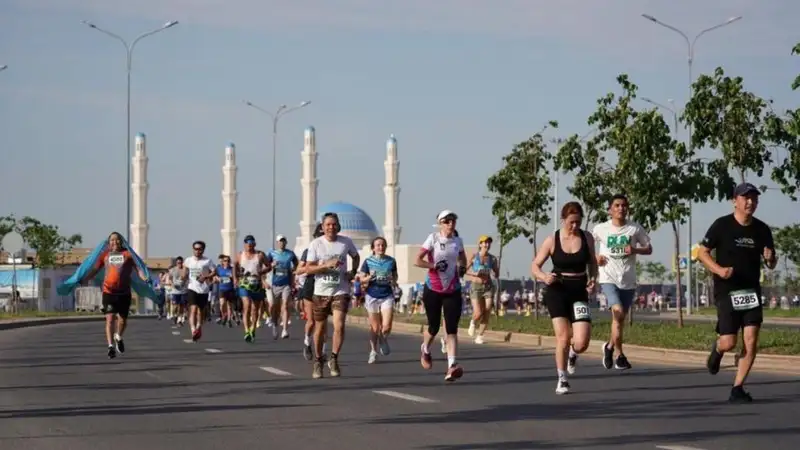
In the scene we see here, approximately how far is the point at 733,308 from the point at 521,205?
32.0 meters

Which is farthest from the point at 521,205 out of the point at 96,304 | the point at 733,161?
the point at 96,304

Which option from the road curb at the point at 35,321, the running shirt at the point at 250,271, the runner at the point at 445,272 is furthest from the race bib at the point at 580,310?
the road curb at the point at 35,321

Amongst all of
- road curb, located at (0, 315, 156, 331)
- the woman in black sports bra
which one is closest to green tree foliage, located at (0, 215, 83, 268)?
road curb, located at (0, 315, 156, 331)

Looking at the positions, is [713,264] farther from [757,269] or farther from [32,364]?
[32,364]

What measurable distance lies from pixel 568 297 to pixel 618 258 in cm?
379

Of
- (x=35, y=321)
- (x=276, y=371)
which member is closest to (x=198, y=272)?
(x=276, y=371)

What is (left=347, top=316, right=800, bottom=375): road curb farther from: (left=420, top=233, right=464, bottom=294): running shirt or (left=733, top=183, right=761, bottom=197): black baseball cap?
(left=733, top=183, right=761, bottom=197): black baseball cap

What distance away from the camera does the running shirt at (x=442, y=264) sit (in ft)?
55.0

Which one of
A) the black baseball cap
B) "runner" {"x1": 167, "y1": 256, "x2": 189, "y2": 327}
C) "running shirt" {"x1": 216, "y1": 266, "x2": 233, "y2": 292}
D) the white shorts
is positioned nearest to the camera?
the black baseball cap

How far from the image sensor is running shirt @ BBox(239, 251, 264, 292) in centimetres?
2734

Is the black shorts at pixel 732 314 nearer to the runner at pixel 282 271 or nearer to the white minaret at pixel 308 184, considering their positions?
the runner at pixel 282 271

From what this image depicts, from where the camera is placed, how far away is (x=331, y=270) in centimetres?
1728

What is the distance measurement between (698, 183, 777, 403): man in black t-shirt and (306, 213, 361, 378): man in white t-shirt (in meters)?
4.94

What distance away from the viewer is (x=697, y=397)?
14188 millimetres
